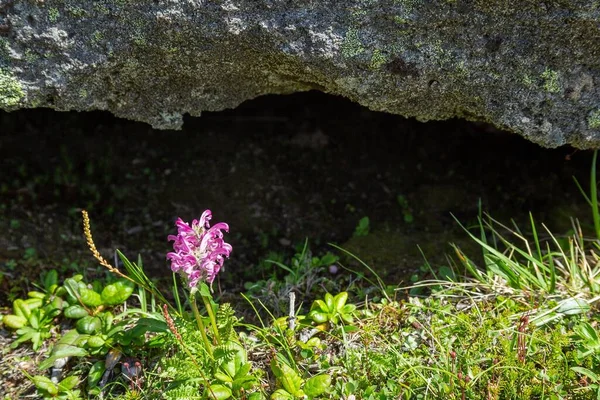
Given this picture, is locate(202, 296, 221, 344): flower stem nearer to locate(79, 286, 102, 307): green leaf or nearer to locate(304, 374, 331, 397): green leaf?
locate(304, 374, 331, 397): green leaf

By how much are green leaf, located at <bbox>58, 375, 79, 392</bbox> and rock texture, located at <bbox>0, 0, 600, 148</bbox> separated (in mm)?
1081

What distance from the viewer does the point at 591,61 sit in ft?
7.59

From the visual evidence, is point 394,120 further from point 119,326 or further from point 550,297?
point 119,326

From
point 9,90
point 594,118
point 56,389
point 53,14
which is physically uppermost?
point 53,14

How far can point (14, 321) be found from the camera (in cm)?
246

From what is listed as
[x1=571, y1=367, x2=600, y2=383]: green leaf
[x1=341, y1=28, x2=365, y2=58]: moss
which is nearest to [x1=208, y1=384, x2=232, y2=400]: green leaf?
[x1=571, y1=367, x2=600, y2=383]: green leaf

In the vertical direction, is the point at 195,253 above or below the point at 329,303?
above

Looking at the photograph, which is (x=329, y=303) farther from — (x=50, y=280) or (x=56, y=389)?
(x=50, y=280)

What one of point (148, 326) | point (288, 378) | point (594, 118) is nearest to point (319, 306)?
point (288, 378)

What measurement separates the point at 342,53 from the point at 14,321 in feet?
5.58

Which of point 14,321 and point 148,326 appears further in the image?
point 14,321

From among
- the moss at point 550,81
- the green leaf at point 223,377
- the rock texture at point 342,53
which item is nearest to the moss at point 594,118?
the rock texture at point 342,53

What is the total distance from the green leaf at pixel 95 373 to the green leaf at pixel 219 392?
49cm

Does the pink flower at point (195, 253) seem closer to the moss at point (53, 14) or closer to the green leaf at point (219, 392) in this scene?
the green leaf at point (219, 392)
